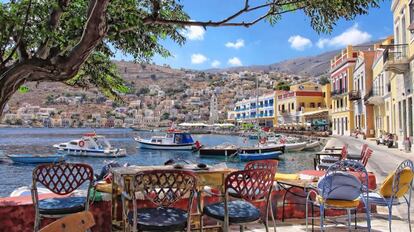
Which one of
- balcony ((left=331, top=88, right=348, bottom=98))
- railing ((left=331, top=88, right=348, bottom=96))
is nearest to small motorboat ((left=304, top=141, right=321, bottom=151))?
balcony ((left=331, top=88, right=348, bottom=98))

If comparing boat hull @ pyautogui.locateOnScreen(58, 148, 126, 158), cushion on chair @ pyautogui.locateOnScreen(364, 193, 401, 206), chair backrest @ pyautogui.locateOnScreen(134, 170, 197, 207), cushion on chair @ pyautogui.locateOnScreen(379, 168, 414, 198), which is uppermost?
chair backrest @ pyautogui.locateOnScreen(134, 170, 197, 207)

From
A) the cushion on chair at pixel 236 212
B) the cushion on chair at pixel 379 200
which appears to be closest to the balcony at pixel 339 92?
the cushion on chair at pixel 379 200

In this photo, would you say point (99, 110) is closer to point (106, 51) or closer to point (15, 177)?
point (15, 177)

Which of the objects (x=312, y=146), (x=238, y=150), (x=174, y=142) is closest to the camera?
(x=238, y=150)

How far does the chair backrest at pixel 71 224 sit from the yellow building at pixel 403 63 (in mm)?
18887

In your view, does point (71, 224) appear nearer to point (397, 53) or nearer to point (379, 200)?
point (379, 200)

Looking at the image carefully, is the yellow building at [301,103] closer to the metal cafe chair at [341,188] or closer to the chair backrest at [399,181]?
the chair backrest at [399,181]

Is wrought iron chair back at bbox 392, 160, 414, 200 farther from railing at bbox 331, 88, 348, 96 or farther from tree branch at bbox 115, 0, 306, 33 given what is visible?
railing at bbox 331, 88, 348, 96

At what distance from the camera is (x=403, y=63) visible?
63.4ft

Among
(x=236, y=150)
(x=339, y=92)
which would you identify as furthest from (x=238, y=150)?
(x=339, y=92)

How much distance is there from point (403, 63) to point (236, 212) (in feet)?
61.6

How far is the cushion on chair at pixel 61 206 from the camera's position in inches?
138

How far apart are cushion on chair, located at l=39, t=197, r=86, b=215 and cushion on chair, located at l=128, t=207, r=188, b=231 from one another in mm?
633

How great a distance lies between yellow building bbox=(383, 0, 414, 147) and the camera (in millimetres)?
18734
